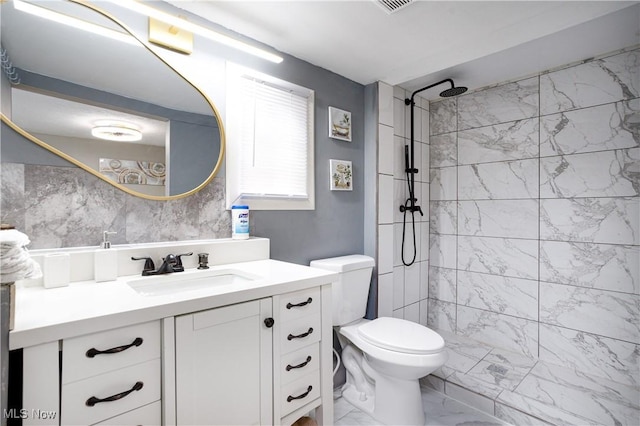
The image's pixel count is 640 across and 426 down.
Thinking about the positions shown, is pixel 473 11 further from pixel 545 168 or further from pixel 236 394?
pixel 236 394

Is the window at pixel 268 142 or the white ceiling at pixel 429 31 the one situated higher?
the white ceiling at pixel 429 31

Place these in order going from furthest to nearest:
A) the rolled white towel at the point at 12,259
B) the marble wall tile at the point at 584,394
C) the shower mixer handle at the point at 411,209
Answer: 1. the shower mixer handle at the point at 411,209
2. the marble wall tile at the point at 584,394
3. the rolled white towel at the point at 12,259

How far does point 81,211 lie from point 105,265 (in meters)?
0.26

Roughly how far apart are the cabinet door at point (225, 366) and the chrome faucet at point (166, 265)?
16.8 inches

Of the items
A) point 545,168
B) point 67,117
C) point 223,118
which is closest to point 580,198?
point 545,168

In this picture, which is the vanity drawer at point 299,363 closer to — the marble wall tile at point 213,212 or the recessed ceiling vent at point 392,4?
the marble wall tile at point 213,212

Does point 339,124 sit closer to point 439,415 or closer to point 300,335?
point 300,335

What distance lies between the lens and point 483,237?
2.74 m

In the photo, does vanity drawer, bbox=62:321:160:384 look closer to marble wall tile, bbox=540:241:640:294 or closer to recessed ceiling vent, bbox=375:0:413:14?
recessed ceiling vent, bbox=375:0:413:14

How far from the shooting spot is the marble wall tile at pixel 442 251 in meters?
2.93

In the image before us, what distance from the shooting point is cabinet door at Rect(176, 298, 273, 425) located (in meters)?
1.02

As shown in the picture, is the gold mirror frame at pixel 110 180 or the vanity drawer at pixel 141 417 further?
the gold mirror frame at pixel 110 180

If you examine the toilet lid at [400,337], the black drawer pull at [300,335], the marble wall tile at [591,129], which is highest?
the marble wall tile at [591,129]

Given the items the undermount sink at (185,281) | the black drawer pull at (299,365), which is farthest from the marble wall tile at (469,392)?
the undermount sink at (185,281)
